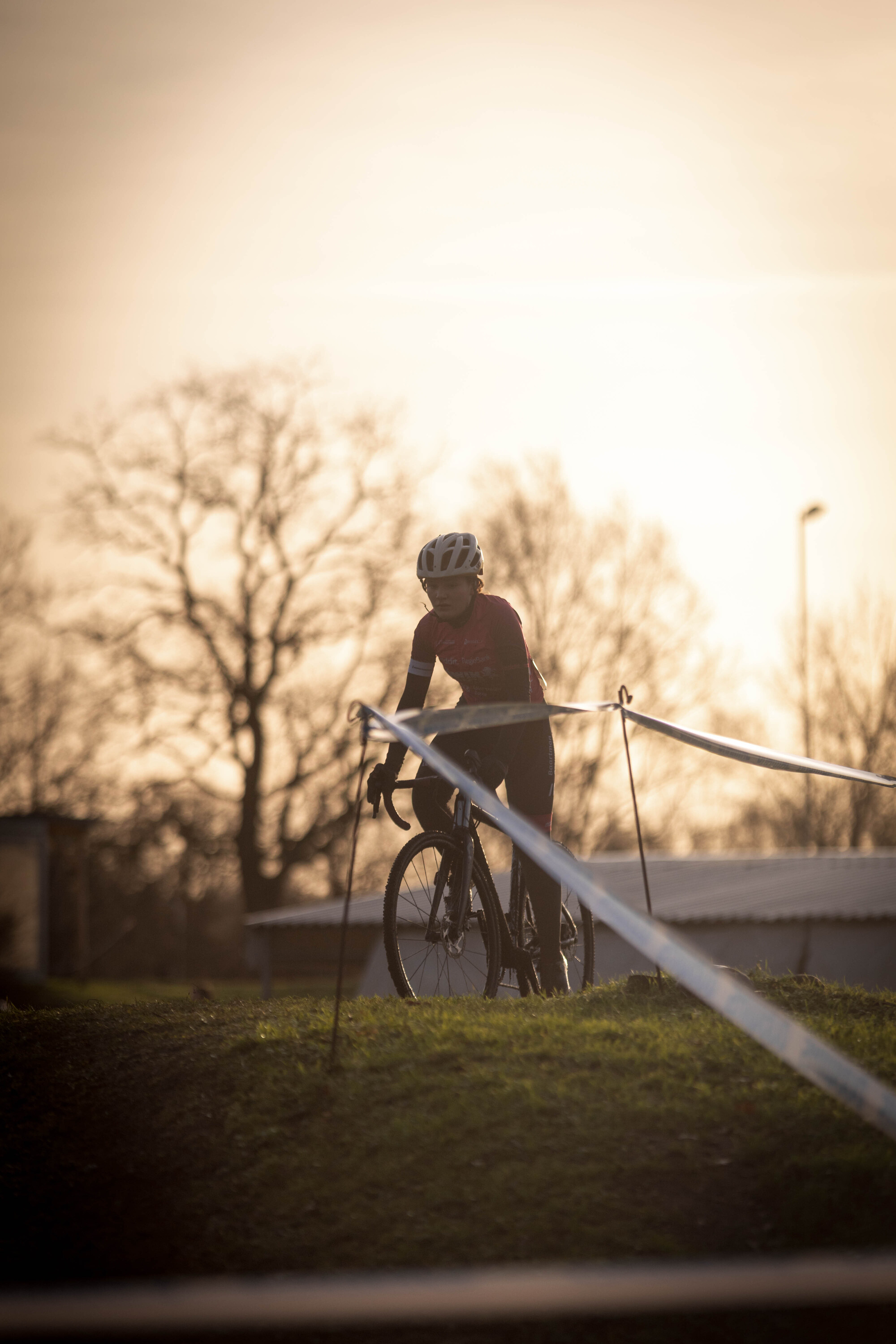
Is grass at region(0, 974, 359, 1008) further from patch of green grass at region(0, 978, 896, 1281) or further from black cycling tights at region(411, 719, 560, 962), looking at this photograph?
patch of green grass at region(0, 978, 896, 1281)

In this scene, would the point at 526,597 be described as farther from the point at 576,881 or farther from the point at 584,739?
the point at 576,881

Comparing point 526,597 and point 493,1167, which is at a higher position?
point 526,597

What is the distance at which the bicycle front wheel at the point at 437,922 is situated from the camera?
19.7ft

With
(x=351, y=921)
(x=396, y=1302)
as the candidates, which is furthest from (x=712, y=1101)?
(x=351, y=921)

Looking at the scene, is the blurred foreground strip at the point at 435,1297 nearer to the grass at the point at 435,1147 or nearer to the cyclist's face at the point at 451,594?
the grass at the point at 435,1147

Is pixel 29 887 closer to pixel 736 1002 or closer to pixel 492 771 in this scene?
pixel 492 771

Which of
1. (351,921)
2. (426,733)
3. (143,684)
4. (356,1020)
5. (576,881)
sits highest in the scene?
(143,684)

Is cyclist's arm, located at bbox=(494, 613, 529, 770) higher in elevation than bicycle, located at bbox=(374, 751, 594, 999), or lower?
higher

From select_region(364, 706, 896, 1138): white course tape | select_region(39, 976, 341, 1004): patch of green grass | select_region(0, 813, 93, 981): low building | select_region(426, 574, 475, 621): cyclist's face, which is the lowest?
select_region(39, 976, 341, 1004): patch of green grass

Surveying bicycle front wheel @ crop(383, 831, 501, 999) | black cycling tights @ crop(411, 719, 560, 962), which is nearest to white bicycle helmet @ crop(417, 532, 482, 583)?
black cycling tights @ crop(411, 719, 560, 962)

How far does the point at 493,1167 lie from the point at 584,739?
31.3 m

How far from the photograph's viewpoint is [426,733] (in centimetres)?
508

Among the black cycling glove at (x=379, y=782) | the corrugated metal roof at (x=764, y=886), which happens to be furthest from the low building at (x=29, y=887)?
the black cycling glove at (x=379, y=782)

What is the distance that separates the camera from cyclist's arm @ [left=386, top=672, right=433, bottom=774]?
6.20 metres
